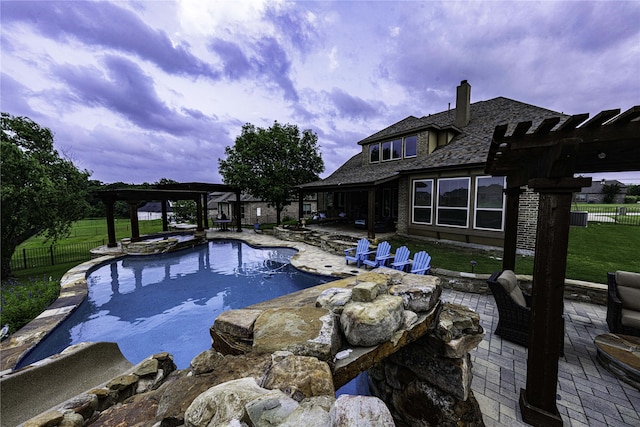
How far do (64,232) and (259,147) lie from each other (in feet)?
37.7

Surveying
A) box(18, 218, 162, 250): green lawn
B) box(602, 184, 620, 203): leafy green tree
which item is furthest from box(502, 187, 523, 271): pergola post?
box(602, 184, 620, 203): leafy green tree

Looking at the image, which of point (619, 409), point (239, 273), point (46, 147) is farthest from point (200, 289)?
point (619, 409)

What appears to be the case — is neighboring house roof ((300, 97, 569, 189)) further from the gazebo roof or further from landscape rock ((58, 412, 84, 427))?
landscape rock ((58, 412, 84, 427))

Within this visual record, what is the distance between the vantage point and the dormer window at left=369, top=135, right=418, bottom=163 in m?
13.1

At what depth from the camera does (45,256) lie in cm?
1183

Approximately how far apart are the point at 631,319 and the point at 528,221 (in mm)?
5882

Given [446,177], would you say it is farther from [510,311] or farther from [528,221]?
[510,311]

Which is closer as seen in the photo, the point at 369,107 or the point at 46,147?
the point at 46,147

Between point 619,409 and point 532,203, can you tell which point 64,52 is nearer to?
point 619,409

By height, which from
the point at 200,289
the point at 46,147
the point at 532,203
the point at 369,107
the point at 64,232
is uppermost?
the point at 369,107

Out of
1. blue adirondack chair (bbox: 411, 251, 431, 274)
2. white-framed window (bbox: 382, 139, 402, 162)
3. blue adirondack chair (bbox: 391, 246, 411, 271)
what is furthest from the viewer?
white-framed window (bbox: 382, 139, 402, 162)

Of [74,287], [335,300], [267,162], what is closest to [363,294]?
[335,300]

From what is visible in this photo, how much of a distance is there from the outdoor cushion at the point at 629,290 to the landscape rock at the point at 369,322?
454 cm

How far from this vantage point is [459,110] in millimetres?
13109
